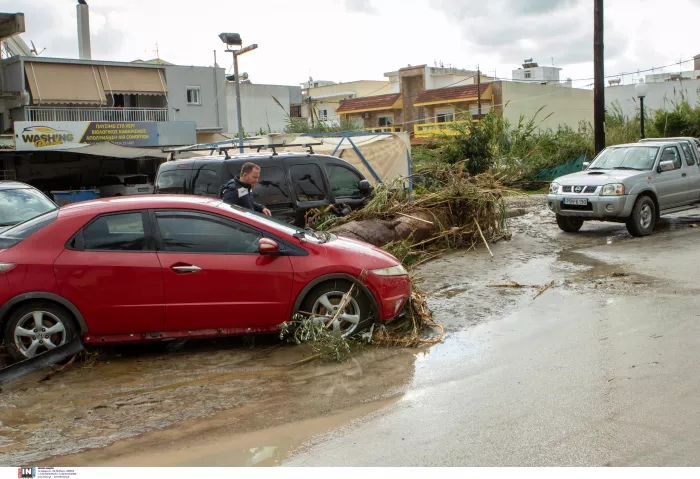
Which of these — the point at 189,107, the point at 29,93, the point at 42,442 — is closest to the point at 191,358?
the point at 42,442

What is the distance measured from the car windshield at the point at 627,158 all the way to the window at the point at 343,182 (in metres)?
5.43

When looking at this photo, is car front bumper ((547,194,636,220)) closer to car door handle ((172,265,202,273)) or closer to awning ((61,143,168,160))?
car door handle ((172,265,202,273))

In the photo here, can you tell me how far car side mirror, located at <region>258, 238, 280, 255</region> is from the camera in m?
6.43

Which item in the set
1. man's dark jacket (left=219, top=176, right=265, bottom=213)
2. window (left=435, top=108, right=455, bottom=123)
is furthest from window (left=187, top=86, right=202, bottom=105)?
man's dark jacket (left=219, top=176, right=265, bottom=213)

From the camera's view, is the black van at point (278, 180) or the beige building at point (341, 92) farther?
the beige building at point (341, 92)

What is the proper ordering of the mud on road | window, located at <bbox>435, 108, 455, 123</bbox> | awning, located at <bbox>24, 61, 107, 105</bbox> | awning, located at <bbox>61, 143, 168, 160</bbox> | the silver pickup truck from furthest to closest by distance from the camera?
1. window, located at <bbox>435, 108, 455, 123</bbox>
2. awning, located at <bbox>24, 61, 107, 105</bbox>
3. awning, located at <bbox>61, 143, 168, 160</bbox>
4. the silver pickup truck
5. the mud on road

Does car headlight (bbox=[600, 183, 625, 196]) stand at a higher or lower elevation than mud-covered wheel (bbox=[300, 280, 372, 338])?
higher

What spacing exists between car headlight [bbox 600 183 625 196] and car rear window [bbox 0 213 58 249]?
9.55m

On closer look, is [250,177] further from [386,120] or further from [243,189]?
[386,120]

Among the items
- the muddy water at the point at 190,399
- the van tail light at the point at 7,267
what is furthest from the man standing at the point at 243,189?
the van tail light at the point at 7,267

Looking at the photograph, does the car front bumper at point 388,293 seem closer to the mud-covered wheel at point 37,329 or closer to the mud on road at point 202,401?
the mud on road at point 202,401

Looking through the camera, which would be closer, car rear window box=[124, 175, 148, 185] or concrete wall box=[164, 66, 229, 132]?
car rear window box=[124, 175, 148, 185]

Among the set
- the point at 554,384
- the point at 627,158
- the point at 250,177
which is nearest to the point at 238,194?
the point at 250,177

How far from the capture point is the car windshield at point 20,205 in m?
10.3
